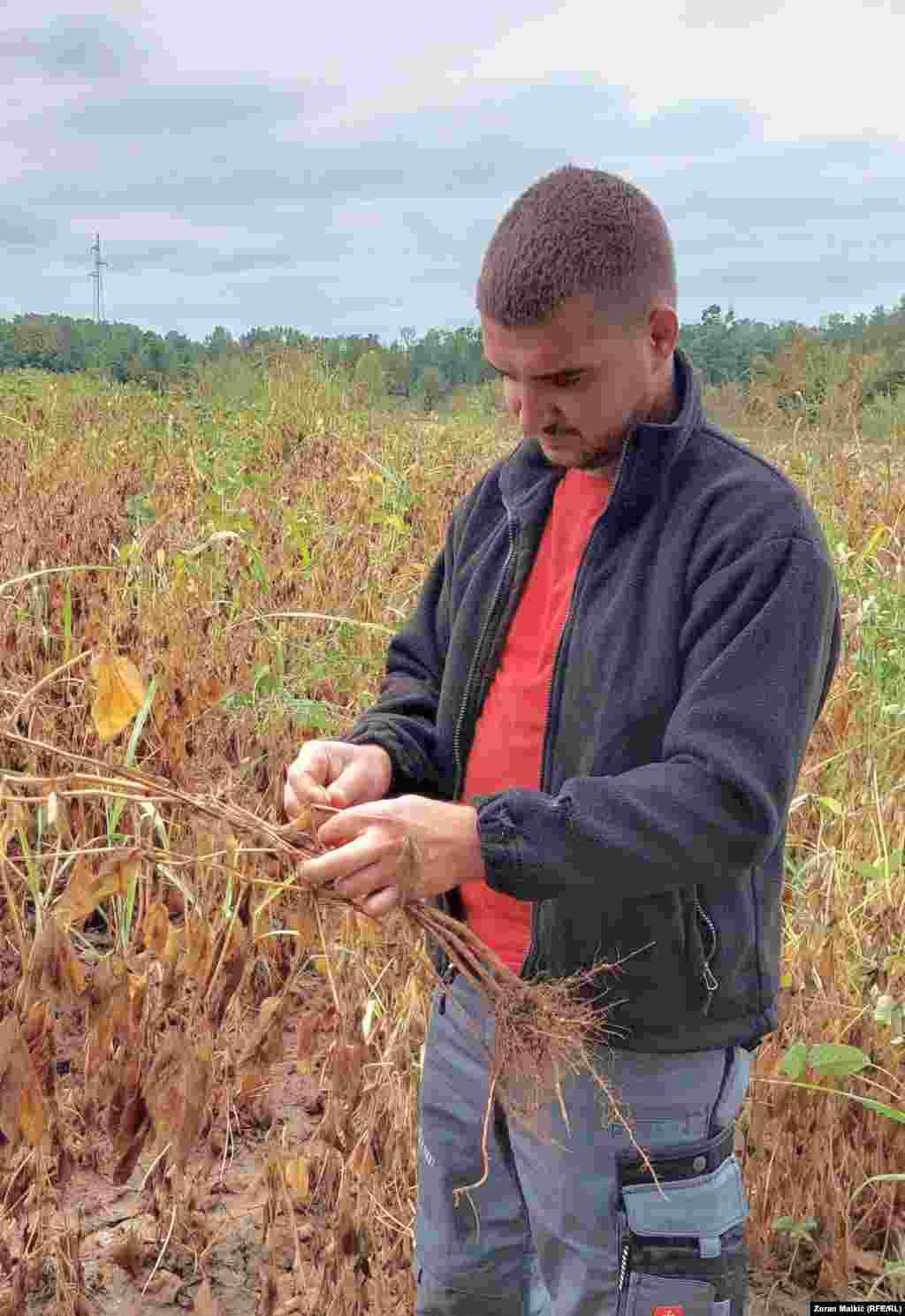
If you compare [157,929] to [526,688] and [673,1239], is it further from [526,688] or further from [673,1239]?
[673,1239]

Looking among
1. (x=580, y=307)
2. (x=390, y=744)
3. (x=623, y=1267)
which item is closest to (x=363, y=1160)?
(x=623, y=1267)

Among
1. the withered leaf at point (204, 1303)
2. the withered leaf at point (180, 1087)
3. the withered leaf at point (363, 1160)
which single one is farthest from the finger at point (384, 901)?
the withered leaf at point (204, 1303)

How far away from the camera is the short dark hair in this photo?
3.87ft

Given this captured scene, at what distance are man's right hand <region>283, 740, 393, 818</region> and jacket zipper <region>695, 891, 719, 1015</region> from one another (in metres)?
0.36

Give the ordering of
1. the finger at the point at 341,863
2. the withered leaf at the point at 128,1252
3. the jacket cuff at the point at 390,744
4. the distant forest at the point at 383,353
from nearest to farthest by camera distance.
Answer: the finger at the point at 341,863, the jacket cuff at the point at 390,744, the withered leaf at the point at 128,1252, the distant forest at the point at 383,353

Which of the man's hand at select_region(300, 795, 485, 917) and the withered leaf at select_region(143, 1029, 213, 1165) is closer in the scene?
the man's hand at select_region(300, 795, 485, 917)

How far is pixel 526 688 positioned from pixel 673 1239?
584mm

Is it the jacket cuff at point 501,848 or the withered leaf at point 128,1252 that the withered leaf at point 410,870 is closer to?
the jacket cuff at point 501,848

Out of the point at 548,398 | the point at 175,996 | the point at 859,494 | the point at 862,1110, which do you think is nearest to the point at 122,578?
the point at 175,996

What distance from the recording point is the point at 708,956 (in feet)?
4.19

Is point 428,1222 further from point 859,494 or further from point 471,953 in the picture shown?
point 859,494

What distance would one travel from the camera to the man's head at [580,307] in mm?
1185

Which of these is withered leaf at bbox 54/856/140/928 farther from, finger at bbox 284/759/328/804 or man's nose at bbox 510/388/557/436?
man's nose at bbox 510/388/557/436

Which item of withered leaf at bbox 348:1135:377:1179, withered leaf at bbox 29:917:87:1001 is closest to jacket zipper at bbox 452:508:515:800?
withered leaf at bbox 29:917:87:1001
